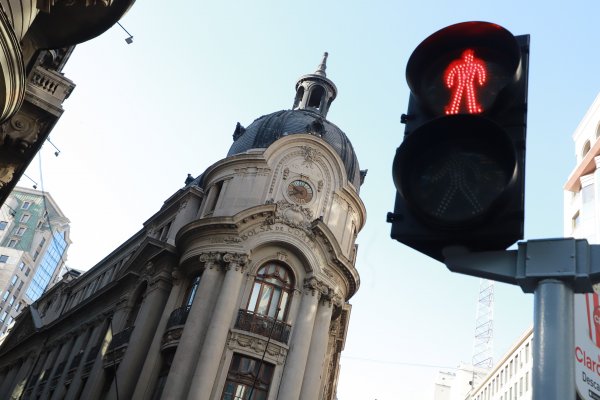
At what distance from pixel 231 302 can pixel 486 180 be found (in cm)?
2461

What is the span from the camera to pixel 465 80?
9.16ft

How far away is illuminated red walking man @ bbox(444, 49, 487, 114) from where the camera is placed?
2721 millimetres

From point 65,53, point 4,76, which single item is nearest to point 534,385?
point 4,76

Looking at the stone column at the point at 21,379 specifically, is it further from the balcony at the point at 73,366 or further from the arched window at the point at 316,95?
the arched window at the point at 316,95

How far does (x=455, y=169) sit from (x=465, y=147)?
108 mm

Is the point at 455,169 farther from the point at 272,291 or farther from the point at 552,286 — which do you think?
the point at 272,291

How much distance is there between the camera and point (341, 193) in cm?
3111

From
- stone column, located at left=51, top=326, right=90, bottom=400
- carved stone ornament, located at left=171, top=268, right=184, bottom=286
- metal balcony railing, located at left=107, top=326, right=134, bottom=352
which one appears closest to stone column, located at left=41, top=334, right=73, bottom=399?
stone column, located at left=51, top=326, right=90, bottom=400

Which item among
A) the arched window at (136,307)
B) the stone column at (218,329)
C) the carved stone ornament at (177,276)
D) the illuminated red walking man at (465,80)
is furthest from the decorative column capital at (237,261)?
the illuminated red walking man at (465,80)

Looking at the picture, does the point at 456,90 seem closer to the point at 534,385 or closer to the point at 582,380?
the point at 534,385

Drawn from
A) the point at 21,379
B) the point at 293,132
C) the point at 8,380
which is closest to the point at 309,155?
the point at 293,132

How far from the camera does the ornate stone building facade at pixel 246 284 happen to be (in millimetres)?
25562

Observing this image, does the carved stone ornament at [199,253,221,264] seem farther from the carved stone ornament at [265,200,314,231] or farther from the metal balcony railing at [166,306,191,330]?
the carved stone ornament at [265,200,314,231]

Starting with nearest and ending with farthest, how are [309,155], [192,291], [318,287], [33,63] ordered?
[33,63], [318,287], [192,291], [309,155]
